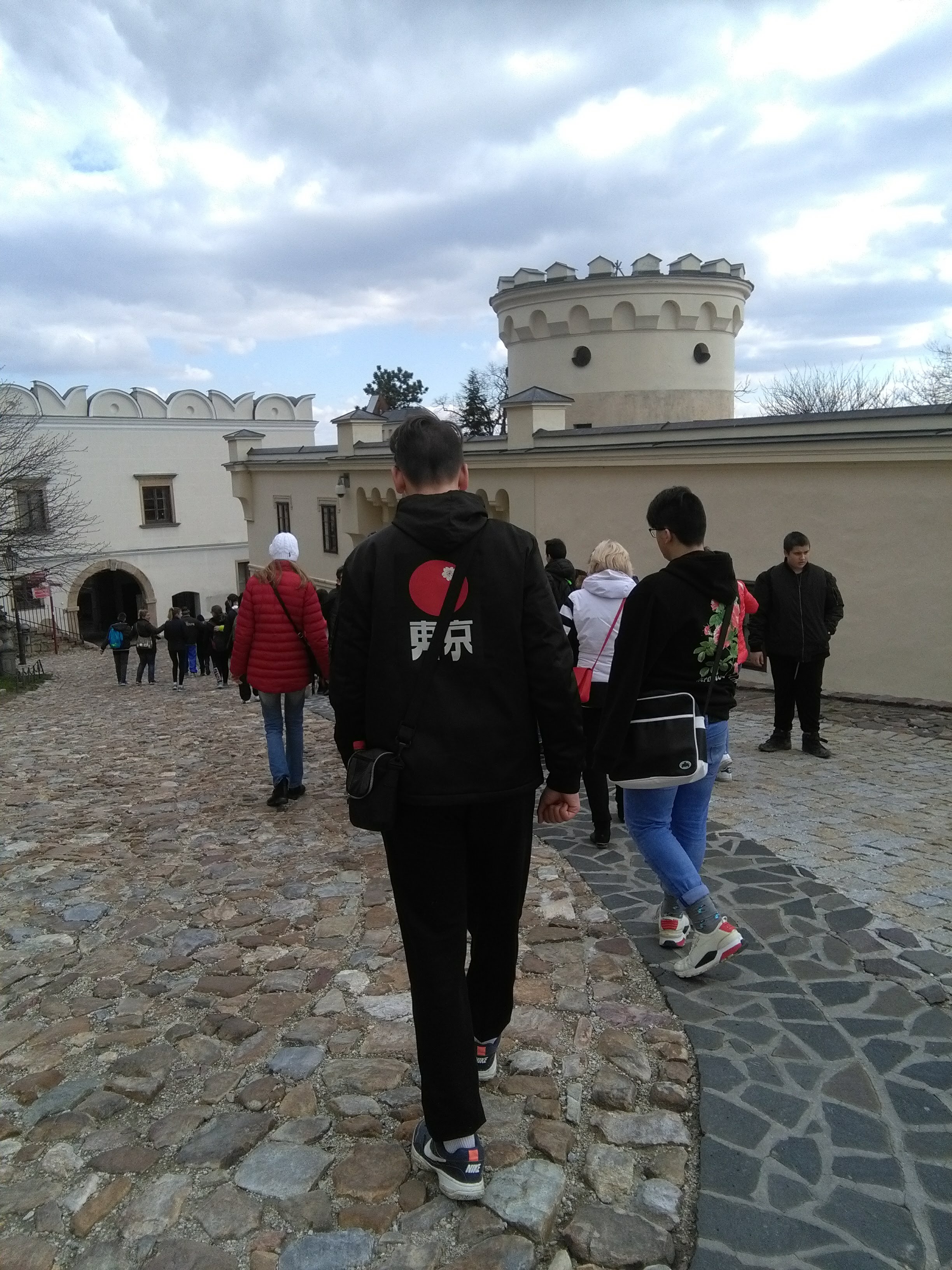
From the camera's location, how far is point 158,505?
1553 inches

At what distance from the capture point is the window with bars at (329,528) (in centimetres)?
2611

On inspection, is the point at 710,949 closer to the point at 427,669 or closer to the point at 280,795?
the point at 427,669

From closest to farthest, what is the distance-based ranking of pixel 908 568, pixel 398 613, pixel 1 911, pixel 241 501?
pixel 398 613 < pixel 1 911 < pixel 908 568 < pixel 241 501

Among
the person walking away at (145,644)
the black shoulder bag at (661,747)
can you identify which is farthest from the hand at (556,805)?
the person walking away at (145,644)

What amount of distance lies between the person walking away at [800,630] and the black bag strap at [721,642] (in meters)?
4.43

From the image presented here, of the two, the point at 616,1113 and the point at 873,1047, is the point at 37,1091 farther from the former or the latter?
the point at 873,1047

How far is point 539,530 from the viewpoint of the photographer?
17.1m

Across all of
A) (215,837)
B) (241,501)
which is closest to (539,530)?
(215,837)

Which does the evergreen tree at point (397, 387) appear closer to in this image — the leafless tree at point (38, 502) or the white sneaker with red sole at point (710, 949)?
the leafless tree at point (38, 502)

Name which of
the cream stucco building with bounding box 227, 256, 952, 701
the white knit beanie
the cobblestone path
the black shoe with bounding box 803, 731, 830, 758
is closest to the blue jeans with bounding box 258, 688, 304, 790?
the white knit beanie

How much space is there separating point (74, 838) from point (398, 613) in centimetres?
499

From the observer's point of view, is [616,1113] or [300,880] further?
[300,880]

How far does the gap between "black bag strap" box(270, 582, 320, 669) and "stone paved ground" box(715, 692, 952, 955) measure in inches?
126

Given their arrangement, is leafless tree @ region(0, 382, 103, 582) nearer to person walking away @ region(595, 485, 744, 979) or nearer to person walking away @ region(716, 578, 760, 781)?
person walking away @ region(716, 578, 760, 781)
